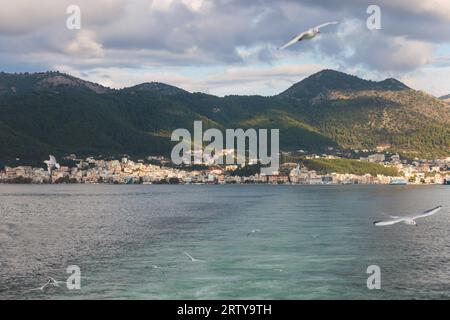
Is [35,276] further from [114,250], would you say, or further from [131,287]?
[114,250]

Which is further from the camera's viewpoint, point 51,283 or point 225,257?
point 225,257

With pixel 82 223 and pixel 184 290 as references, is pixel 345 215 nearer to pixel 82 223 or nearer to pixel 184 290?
pixel 82 223

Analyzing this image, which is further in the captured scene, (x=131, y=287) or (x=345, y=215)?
(x=345, y=215)

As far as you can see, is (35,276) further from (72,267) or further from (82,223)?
(82,223)

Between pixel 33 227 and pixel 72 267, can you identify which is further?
pixel 33 227

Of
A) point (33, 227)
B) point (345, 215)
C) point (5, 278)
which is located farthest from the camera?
point (345, 215)

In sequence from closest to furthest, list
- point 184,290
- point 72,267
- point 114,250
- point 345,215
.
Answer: point 184,290 → point 72,267 → point 114,250 → point 345,215
